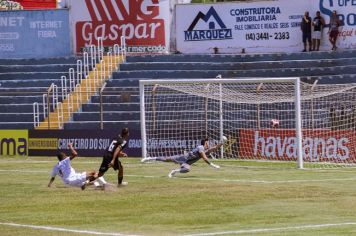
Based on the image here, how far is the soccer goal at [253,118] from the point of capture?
3712 centimetres

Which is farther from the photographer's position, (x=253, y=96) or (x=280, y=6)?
(x=280, y=6)

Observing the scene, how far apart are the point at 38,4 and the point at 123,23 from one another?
6631mm

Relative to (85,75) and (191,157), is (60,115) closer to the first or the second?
(85,75)

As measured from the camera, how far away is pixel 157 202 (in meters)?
24.7

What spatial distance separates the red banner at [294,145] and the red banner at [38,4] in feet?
67.6

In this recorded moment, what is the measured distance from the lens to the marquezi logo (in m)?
51.0

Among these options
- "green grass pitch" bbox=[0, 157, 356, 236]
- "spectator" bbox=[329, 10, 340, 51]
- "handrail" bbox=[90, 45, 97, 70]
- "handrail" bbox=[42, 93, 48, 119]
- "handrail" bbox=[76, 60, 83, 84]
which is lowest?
"green grass pitch" bbox=[0, 157, 356, 236]

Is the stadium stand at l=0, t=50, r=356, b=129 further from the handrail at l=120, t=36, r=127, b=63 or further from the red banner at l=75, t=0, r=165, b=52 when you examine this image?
the red banner at l=75, t=0, r=165, b=52

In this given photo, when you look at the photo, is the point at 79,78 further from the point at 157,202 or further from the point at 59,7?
the point at 157,202

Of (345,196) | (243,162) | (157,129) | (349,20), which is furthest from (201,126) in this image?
(345,196)

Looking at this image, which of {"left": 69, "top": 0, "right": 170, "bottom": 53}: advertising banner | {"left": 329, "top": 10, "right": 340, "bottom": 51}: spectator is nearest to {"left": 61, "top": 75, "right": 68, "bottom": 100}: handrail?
{"left": 69, "top": 0, "right": 170, "bottom": 53}: advertising banner

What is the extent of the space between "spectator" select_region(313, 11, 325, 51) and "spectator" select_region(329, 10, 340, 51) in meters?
0.77

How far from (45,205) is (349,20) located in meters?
25.9

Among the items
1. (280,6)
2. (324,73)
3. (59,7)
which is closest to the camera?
(324,73)
